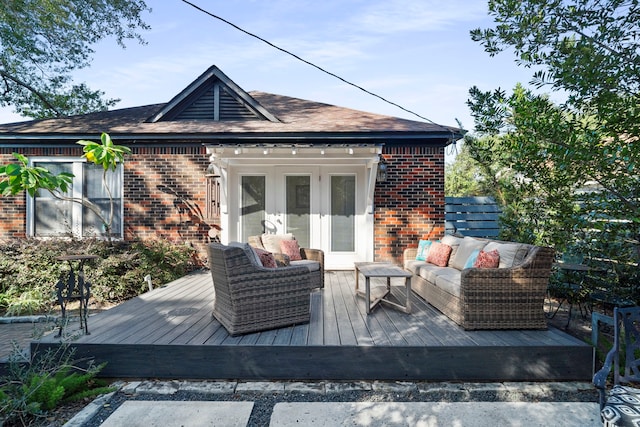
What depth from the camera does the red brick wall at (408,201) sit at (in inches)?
293

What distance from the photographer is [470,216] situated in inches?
321

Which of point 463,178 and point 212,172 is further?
point 463,178

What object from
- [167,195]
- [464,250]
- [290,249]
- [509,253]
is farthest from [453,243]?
[167,195]

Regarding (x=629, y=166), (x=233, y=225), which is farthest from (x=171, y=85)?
(x=629, y=166)

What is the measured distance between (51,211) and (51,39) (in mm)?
8563

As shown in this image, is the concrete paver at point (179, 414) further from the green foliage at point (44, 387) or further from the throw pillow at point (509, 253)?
the throw pillow at point (509, 253)

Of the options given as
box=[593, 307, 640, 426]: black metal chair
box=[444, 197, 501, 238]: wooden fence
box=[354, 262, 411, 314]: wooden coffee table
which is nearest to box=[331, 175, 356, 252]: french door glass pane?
box=[444, 197, 501, 238]: wooden fence

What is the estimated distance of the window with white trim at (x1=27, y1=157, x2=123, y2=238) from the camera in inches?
297

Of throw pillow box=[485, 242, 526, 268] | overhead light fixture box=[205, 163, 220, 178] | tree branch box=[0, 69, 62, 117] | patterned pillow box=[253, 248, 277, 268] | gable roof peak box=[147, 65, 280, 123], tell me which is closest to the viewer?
throw pillow box=[485, 242, 526, 268]

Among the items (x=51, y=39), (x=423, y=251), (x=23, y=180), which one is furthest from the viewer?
(x=51, y=39)

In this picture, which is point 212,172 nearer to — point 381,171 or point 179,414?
point 381,171

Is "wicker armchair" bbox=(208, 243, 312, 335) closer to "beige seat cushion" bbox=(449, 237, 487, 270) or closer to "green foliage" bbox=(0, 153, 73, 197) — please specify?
"beige seat cushion" bbox=(449, 237, 487, 270)

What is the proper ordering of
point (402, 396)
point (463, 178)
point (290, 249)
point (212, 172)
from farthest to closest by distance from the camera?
1. point (463, 178)
2. point (212, 172)
3. point (290, 249)
4. point (402, 396)

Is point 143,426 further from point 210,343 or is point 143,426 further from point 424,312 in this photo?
point 424,312
